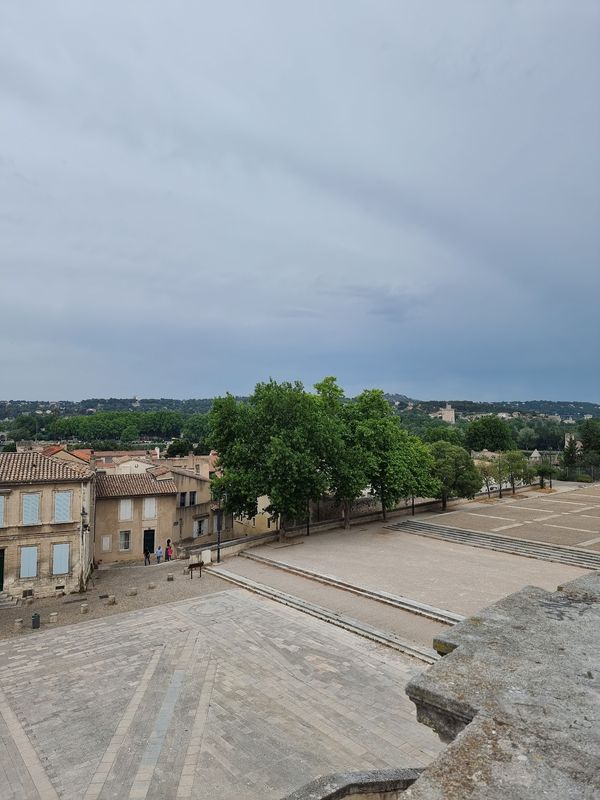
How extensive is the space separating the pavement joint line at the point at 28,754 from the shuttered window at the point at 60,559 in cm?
1142

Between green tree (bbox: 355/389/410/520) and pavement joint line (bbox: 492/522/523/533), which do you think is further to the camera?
pavement joint line (bbox: 492/522/523/533)

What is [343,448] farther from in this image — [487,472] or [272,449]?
[487,472]

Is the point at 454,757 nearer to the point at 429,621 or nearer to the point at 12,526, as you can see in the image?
the point at 429,621

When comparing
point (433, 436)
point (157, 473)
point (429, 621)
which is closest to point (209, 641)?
point (429, 621)

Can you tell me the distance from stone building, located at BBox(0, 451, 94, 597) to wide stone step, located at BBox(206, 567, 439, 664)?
739 centimetres

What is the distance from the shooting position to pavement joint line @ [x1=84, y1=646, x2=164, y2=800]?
33.9 ft

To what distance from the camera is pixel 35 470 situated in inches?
1008

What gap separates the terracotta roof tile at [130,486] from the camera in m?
32.0

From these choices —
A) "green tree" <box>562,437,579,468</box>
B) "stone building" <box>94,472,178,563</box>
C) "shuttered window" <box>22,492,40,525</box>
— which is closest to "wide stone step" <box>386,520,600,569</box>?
"stone building" <box>94,472,178,563</box>

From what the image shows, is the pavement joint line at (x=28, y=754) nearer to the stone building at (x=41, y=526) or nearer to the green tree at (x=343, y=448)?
the stone building at (x=41, y=526)

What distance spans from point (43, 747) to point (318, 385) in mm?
27029

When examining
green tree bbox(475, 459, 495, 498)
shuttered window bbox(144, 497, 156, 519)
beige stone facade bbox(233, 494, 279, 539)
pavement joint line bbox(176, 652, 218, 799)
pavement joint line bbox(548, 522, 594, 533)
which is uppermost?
green tree bbox(475, 459, 495, 498)

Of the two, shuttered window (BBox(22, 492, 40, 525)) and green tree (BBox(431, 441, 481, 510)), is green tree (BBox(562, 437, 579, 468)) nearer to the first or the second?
green tree (BBox(431, 441, 481, 510))

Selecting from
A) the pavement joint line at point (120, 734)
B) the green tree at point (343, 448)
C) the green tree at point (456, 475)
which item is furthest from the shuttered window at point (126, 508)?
the green tree at point (456, 475)
